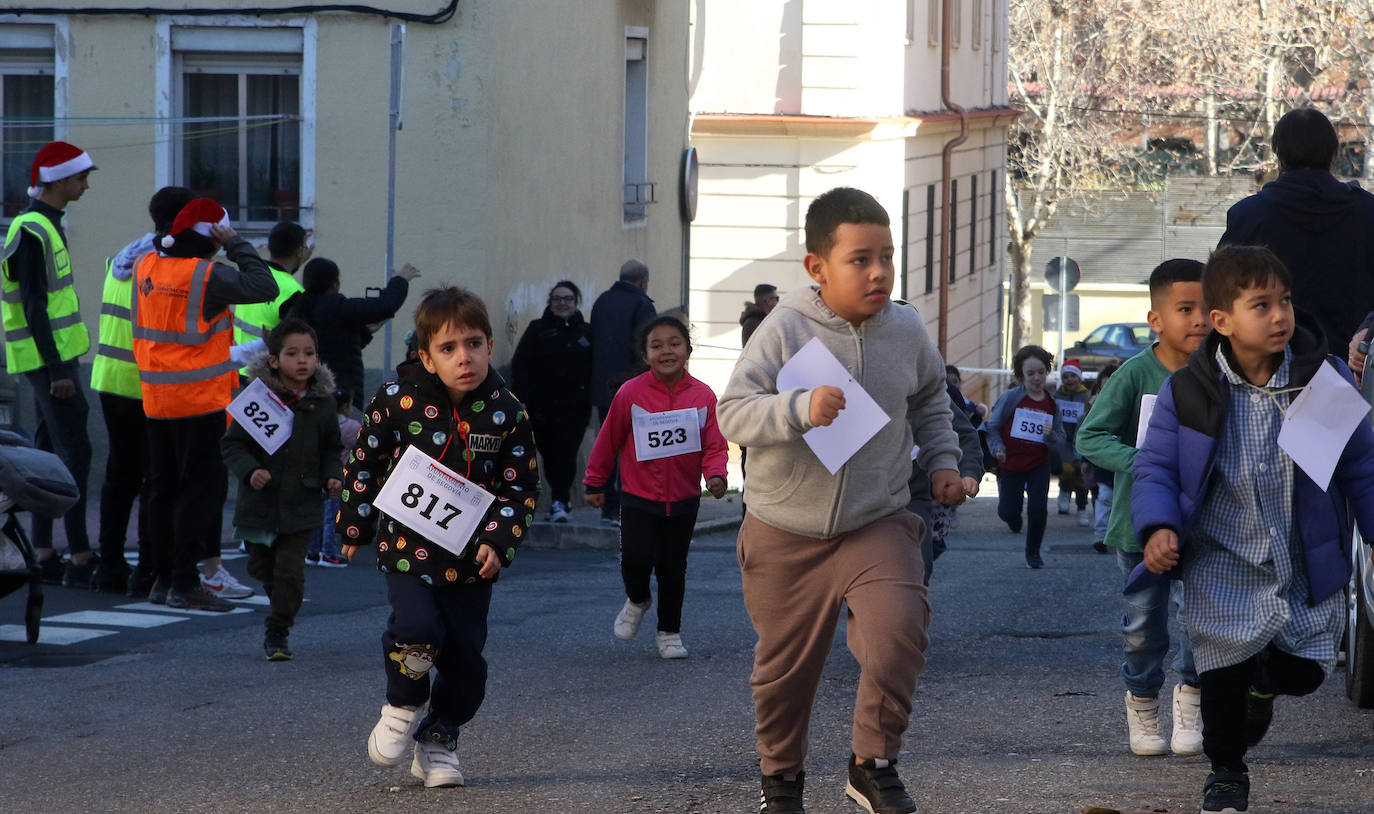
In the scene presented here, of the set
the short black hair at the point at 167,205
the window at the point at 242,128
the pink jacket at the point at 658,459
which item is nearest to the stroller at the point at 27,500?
the short black hair at the point at 167,205

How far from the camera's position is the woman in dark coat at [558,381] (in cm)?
1461

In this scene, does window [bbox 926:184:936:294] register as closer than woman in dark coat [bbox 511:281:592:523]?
No

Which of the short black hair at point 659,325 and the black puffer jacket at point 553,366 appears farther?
the black puffer jacket at point 553,366

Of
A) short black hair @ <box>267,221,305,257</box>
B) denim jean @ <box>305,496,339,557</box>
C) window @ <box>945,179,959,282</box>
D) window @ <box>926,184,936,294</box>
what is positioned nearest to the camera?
short black hair @ <box>267,221,305,257</box>

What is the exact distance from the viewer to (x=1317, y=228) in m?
6.82

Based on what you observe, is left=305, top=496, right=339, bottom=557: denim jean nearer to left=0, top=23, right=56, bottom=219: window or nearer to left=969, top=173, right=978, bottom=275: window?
left=0, top=23, right=56, bottom=219: window

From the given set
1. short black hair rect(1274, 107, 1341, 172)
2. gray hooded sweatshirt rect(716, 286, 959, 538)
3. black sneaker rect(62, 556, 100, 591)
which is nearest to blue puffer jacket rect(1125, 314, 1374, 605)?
gray hooded sweatshirt rect(716, 286, 959, 538)

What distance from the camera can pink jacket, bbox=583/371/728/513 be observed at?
27.2 feet

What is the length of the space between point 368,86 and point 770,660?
10.2 metres

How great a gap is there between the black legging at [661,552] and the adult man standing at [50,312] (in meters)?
3.10

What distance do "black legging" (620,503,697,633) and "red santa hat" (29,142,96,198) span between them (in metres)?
3.62

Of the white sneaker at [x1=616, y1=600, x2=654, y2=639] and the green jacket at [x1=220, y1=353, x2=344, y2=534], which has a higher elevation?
the green jacket at [x1=220, y1=353, x2=344, y2=534]

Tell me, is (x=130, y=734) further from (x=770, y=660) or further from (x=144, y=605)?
(x=144, y=605)

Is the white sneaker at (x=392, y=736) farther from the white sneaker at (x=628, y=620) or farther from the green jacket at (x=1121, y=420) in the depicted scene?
the white sneaker at (x=628, y=620)
